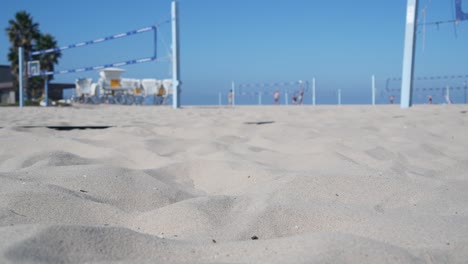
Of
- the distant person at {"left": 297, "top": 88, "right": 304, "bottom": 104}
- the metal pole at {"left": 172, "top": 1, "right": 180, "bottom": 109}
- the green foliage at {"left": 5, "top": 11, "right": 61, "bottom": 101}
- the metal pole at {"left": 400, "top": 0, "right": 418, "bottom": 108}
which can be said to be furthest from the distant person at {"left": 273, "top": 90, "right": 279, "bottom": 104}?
the green foliage at {"left": 5, "top": 11, "right": 61, "bottom": 101}

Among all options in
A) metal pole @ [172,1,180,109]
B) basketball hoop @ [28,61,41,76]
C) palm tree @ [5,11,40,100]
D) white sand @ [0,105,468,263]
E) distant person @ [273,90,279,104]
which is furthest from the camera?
palm tree @ [5,11,40,100]

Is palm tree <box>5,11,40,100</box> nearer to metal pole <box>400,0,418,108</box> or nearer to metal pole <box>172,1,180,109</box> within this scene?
metal pole <box>172,1,180,109</box>

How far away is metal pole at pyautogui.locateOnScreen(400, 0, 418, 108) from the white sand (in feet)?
15.1

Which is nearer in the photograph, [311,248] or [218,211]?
[311,248]

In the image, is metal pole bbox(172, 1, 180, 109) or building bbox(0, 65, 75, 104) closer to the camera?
metal pole bbox(172, 1, 180, 109)

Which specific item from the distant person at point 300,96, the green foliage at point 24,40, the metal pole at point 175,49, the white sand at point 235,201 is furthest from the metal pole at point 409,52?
the green foliage at point 24,40

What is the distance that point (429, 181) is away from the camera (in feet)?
5.15

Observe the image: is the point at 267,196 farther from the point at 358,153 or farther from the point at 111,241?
the point at 358,153

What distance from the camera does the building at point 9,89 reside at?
2624cm

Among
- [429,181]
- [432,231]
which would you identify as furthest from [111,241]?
[429,181]

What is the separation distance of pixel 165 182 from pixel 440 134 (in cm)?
197

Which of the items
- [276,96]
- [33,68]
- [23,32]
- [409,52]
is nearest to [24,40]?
[23,32]

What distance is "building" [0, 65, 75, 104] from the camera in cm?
2624

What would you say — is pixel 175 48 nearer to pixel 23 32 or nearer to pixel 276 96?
pixel 276 96
